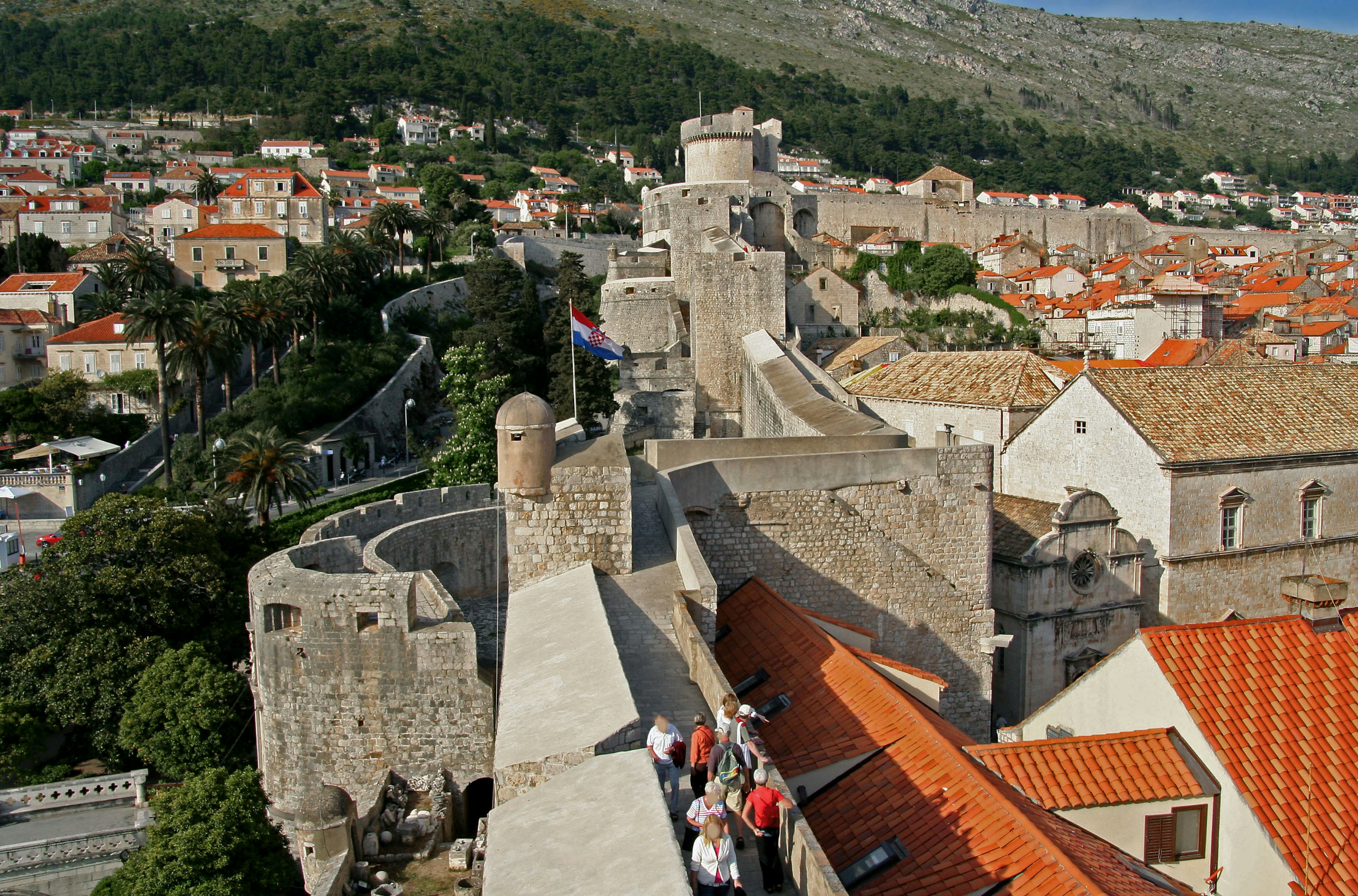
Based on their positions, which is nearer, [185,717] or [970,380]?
[185,717]

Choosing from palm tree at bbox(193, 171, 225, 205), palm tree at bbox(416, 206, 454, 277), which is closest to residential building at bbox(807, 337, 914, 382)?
palm tree at bbox(416, 206, 454, 277)

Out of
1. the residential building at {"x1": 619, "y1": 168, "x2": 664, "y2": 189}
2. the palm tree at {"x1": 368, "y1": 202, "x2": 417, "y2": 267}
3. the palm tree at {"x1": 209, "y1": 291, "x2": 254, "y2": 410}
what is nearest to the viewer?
the palm tree at {"x1": 209, "y1": 291, "x2": 254, "y2": 410}

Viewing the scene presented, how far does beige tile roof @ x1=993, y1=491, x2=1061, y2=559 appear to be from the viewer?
16547 mm

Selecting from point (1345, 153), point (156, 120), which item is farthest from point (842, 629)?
point (1345, 153)

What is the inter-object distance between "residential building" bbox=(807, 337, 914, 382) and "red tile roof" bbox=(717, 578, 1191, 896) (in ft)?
68.6

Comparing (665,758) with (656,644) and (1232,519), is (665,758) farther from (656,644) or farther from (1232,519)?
(1232,519)

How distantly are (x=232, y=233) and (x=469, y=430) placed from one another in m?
33.6

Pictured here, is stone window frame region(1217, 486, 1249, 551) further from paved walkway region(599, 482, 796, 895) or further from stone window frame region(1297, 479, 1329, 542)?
paved walkway region(599, 482, 796, 895)

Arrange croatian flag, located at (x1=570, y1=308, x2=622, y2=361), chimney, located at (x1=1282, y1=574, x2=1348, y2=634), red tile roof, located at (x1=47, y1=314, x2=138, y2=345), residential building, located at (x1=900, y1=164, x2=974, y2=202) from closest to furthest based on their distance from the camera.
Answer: chimney, located at (x1=1282, y1=574, x2=1348, y2=634) < croatian flag, located at (x1=570, y1=308, x2=622, y2=361) < red tile roof, located at (x1=47, y1=314, x2=138, y2=345) < residential building, located at (x1=900, y1=164, x2=974, y2=202)

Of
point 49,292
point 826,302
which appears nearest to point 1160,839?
point 826,302

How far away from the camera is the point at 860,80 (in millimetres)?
177000

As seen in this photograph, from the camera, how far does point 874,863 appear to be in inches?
265

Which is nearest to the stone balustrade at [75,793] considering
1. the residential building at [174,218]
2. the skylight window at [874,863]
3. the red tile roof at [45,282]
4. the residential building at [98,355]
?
the skylight window at [874,863]

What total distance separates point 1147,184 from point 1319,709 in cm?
15810
